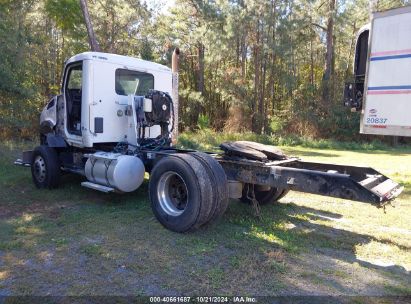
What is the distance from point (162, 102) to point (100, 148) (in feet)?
4.74

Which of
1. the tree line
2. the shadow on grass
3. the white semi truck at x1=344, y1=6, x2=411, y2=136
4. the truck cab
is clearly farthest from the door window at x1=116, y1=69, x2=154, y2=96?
the tree line

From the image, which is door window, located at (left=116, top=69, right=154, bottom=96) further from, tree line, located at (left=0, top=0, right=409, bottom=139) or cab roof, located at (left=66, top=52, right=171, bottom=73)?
tree line, located at (left=0, top=0, right=409, bottom=139)

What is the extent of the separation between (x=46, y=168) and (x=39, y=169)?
1.07 ft

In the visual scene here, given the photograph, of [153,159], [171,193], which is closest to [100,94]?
[153,159]

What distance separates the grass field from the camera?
3855 millimetres

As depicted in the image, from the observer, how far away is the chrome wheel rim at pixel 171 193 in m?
5.53

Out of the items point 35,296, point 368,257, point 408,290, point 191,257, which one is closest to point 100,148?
point 191,257

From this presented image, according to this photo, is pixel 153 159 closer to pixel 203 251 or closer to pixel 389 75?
pixel 203 251

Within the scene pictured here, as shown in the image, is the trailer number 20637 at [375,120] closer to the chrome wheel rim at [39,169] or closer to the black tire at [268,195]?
the black tire at [268,195]

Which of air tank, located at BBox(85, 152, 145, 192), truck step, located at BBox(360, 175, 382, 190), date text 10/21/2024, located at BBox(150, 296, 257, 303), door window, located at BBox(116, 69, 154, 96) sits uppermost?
door window, located at BBox(116, 69, 154, 96)

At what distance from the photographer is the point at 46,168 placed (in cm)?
766

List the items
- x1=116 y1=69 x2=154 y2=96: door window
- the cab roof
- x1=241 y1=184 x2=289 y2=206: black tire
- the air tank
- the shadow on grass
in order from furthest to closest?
1. x1=116 y1=69 x2=154 y2=96: door window
2. the cab roof
3. x1=241 y1=184 x2=289 y2=206: black tire
4. the air tank
5. the shadow on grass

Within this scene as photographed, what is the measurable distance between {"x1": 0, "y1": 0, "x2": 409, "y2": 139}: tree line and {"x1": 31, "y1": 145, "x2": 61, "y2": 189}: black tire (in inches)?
504

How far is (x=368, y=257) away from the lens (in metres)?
4.71
